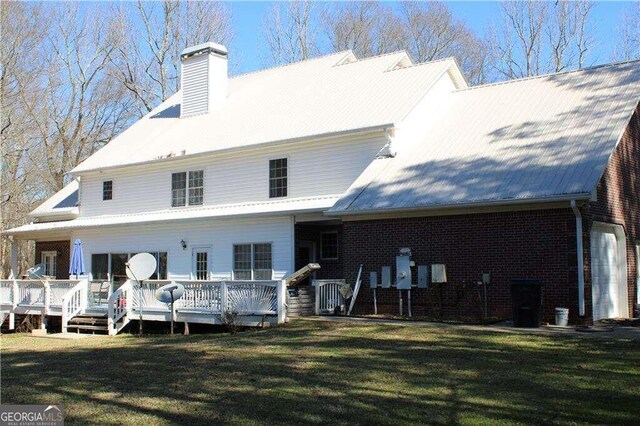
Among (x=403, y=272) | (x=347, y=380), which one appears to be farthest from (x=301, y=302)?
(x=347, y=380)

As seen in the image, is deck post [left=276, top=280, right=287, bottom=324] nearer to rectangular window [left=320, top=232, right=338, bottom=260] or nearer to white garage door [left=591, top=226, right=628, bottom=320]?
rectangular window [left=320, top=232, right=338, bottom=260]

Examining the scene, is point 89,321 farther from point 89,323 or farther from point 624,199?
point 624,199

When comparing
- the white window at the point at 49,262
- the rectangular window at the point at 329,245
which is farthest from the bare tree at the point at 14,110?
the rectangular window at the point at 329,245

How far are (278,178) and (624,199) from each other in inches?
445

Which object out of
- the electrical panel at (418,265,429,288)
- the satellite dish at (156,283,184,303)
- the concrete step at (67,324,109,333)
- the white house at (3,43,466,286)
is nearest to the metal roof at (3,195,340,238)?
the white house at (3,43,466,286)

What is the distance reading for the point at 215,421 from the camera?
8406mm

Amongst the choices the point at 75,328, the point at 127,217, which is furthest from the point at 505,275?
the point at 127,217

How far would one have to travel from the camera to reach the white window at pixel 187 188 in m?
27.2

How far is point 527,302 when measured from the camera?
54.1 ft

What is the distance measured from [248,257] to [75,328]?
6.09 meters

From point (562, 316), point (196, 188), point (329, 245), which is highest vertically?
point (196, 188)

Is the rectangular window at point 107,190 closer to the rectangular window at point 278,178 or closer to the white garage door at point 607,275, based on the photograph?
the rectangular window at point 278,178

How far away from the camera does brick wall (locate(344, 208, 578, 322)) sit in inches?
677

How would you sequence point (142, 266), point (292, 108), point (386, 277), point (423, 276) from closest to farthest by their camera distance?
point (423, 276)
point (386, 277)
point (142, 266)
point (292, 108)
